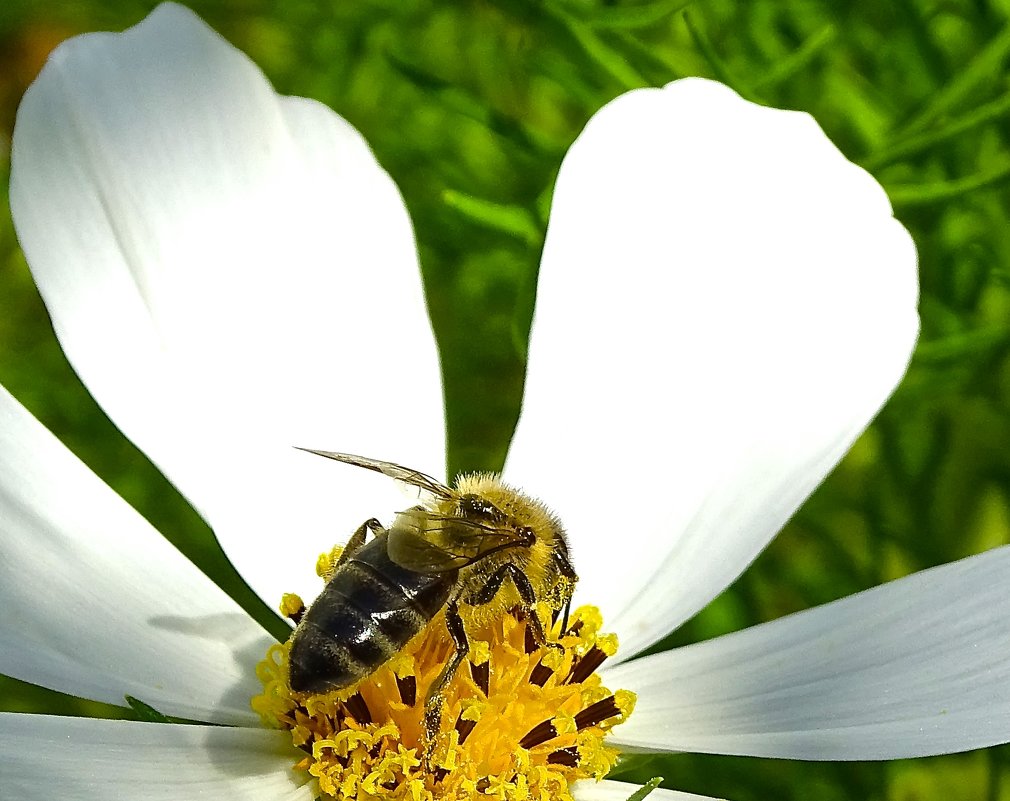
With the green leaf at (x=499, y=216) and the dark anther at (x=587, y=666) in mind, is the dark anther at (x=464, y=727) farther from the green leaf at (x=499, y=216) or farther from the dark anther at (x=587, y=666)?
the green leaf at (x=499, y=216)

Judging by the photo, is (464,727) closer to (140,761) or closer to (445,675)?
(445,675)

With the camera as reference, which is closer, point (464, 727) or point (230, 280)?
point (464, 727)

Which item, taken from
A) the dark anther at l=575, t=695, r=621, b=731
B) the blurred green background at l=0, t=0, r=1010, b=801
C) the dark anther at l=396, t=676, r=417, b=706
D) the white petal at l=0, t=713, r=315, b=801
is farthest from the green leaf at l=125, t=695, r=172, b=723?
the blurred green background at l=0, t=0, r=1010, b=801

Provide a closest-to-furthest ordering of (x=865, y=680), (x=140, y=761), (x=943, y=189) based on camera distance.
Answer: (x=140, y=761) → (x=865, y=680) → (x=943, y=189)

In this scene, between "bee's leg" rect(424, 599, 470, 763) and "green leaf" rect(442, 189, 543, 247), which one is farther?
"green leaf" rect(442, 189, 543, 247)

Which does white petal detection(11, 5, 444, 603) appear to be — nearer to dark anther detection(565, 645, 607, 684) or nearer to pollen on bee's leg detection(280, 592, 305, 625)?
pollen on bee's leg detection(280, 592, 305, 625)

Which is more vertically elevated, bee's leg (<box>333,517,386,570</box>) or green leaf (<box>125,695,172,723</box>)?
bee's leg (<box>333,517,386,570</box>)

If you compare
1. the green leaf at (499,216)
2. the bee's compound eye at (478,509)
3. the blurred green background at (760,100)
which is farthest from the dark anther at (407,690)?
the green leaf at (499,216)

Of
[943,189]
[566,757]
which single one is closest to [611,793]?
[566,757]
